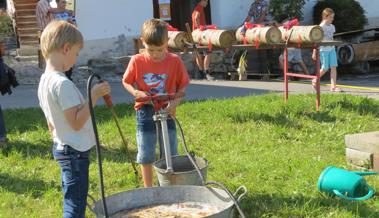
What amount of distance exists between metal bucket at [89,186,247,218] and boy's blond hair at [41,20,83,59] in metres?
0.97

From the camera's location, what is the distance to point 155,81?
445cm

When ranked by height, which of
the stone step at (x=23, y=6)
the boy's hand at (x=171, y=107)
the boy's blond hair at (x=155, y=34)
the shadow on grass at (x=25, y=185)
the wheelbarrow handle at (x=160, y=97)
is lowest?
the shadow on grass at (x=25, y=185)

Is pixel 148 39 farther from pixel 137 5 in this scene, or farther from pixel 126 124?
pixel 137 5

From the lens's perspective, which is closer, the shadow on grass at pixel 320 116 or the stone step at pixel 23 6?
the shadow on grass at pixel 320 116

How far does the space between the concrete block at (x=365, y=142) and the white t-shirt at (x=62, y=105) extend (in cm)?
267

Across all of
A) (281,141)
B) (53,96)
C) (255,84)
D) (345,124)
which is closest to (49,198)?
(53,96)

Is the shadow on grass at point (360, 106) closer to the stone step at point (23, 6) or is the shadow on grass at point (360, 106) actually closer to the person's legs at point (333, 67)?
the person's legs at point (333, 67)

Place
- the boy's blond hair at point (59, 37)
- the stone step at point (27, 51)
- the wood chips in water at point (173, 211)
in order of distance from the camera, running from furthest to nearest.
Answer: the stone step at point (27, 51) → the wood chips in water at point (173, 211) → the boy's blond hair at point (59, 37)

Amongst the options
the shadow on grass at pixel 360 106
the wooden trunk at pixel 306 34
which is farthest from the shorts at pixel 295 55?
the wooden trunk at pixel 306 34

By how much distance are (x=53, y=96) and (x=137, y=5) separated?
10489 mm

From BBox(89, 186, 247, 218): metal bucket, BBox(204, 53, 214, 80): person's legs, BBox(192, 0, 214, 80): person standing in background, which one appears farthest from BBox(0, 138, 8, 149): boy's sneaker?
BBox(204, 53, 214, 80): person's legs

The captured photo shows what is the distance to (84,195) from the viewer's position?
11.1 feet

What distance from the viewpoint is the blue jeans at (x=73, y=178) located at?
10.9 feet

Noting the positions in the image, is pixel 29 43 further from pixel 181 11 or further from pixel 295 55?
pixel 295 55
